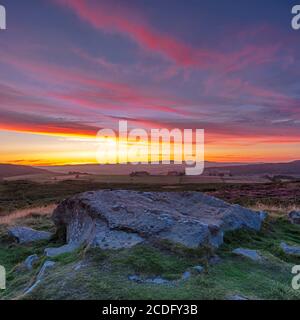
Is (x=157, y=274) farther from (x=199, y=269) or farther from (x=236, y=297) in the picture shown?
(x=236, y=297)

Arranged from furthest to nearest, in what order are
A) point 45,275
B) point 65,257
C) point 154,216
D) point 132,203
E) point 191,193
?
point 191,193
point 132,203
point 154,216
point 65,257
point 45,275

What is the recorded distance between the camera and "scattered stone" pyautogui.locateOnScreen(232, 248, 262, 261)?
394 inches

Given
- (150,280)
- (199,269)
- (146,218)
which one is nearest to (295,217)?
(146,218)

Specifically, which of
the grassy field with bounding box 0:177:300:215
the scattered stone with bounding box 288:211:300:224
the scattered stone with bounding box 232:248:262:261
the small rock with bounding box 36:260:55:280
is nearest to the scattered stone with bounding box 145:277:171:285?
the small rock with bounding box 36:260:55:280

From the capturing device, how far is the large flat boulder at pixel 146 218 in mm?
9688

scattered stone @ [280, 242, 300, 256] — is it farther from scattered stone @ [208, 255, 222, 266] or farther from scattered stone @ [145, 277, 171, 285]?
scattered stone @ [145, 277, 171, 285]

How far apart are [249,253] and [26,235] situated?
889 cm

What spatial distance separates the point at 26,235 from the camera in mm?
14258

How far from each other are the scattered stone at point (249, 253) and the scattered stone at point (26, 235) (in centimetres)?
762

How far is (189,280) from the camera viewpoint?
7.74 metres
